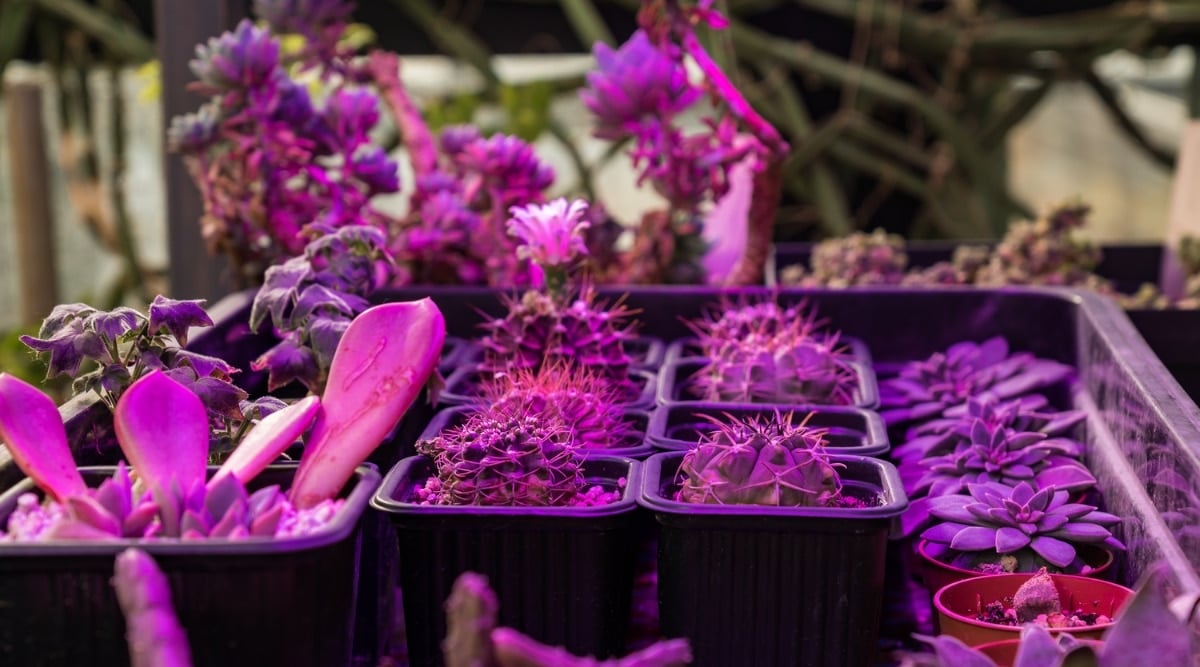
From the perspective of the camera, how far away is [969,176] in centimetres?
314

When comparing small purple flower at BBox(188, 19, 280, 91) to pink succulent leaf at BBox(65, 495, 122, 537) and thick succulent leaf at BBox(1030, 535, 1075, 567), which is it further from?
thick succulent leaf at BBox(1030, 535, 1075, 567)

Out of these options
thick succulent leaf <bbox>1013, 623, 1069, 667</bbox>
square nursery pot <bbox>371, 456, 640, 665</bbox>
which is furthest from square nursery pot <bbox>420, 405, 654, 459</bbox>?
thick succulent leaf <bbox>1013, 623, 1069, 667</bbox>

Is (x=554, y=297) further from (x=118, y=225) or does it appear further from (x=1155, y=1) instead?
(x=118, y=225)

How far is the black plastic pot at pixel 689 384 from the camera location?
108 centimetres

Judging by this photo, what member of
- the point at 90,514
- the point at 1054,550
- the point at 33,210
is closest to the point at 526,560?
the point at 90,514

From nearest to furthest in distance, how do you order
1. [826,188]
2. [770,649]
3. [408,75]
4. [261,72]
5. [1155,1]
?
[770,649]
[261,72]
[1155,1]
[826,188]
[408,75]

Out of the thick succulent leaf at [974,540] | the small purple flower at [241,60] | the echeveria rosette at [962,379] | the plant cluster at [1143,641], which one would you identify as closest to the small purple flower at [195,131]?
the small purple flower at [241,60]

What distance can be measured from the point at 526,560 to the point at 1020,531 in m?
0.35

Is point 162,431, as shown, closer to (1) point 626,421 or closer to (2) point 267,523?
(2) point 267,523

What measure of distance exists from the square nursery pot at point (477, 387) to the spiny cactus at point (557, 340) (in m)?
0.01

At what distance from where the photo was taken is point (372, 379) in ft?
2.68

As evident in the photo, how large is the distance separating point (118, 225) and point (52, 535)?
9.37 feet

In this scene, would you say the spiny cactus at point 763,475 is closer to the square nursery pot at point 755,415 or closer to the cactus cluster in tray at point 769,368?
the square nursery pot at point 755,415

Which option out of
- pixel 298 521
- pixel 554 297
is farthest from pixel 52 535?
pixel 554 297
